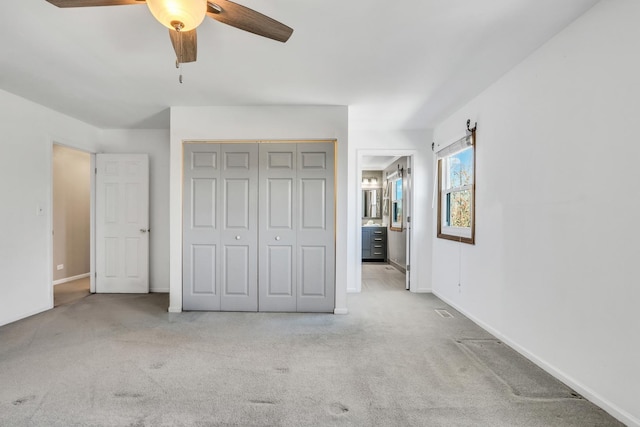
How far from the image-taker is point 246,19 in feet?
5.40

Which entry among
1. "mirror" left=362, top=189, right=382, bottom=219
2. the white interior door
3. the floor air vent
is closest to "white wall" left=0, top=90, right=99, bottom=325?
the white interior door

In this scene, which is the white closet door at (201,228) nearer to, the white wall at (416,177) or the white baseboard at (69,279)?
the white wall at (416,177)

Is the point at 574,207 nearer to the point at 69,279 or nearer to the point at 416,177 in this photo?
the point at 416,177

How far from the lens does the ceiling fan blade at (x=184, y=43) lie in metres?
1.76

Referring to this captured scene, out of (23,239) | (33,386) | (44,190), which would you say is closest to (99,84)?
(44,190)

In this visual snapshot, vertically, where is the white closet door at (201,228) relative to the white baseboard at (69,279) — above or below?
above

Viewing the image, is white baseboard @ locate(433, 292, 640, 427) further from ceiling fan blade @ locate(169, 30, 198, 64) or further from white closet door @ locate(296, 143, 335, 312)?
ceiling fan blade @ locate(169, 30, 198, 64)

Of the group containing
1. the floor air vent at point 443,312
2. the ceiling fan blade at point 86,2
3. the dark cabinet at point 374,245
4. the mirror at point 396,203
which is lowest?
the floor air vent at point 443,312

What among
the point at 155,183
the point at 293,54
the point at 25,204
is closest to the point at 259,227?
the point at 293,54

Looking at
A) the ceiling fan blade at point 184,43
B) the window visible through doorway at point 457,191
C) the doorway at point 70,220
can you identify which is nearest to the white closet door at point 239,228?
the ceiling fan blade at point 184,43

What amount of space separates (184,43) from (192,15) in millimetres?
369

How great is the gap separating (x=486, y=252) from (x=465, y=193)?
35.9 inches

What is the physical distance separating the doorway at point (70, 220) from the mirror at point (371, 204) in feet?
19.3

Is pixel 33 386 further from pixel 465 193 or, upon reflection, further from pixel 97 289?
pixel 465 193
